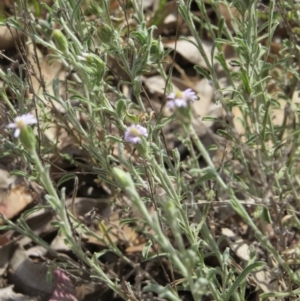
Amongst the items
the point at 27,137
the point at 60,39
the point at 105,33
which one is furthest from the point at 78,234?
the point at 27,137

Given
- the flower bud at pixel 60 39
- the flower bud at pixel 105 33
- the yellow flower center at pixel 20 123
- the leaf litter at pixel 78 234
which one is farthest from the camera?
the leaf litter at pixel 78 234

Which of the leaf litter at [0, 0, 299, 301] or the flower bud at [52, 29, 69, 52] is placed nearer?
the flower bud at [52, 29, 69, 52]

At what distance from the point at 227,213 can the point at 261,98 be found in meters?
0.81

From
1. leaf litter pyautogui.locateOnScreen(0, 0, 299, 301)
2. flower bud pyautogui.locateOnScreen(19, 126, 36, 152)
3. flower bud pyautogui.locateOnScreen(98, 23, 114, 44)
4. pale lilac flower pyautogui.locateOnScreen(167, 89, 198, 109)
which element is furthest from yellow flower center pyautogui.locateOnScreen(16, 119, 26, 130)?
leaf litter pyautogui.locateOnScreen(0, 0, 299, 301)

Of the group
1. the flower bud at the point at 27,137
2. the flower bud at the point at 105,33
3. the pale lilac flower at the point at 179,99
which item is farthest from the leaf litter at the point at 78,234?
the pale lilac flower at the point at 179,99

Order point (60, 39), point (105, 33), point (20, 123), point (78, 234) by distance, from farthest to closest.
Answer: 1. point (78, 234)
2. point (105, 33)
3. point (60, 39)
4. point (20, 123)

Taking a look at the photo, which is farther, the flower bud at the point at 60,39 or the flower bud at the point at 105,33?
the flower bud at the point at 105,33

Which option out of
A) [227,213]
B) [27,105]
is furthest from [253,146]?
[27,105]

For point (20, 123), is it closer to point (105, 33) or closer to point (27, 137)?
point (27, 137)

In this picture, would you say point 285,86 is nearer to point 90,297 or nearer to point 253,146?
point 253,146

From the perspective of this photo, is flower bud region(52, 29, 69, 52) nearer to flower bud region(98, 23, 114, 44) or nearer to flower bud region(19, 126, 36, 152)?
flower bud region(98, 23, 114, 44)

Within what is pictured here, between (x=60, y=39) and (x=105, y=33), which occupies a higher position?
(x=60, y=39)

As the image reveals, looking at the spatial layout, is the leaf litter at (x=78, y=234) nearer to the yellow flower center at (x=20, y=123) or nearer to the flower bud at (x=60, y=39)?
the flower bud at (x=60, y=39)

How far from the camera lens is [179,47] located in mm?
4461
